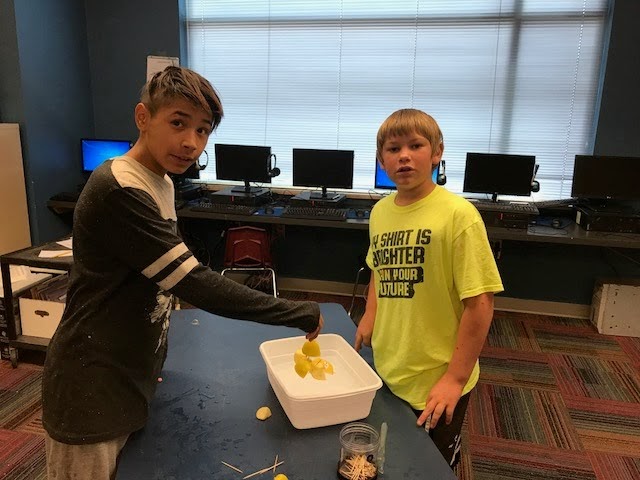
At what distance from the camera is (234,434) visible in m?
1.14

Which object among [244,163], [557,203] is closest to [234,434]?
[244,163]

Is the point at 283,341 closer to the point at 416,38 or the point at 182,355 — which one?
the point at 182,355

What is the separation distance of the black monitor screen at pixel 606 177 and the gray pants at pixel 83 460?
3.37 meters

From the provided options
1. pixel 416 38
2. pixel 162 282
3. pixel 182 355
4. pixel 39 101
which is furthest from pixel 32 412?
pixel 416 38

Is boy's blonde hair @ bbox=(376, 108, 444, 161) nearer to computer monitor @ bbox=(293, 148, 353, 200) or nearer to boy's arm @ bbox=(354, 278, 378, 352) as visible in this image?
boy's arm @ bbox=(354, 278, 378, 352)

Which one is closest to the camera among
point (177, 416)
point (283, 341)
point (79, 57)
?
point (177, 416)

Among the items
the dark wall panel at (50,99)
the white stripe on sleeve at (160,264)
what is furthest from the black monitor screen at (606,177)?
the dark wall panel at (50,99)

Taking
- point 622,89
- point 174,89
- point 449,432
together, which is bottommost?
point 449,432

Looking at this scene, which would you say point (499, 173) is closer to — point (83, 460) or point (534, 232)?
point (534, 232)

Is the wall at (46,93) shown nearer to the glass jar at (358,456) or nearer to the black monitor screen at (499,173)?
the black monitor screen at (499,173)

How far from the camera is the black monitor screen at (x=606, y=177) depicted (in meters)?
3.40

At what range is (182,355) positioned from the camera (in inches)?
59.6

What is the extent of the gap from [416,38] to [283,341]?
3253 millimetres

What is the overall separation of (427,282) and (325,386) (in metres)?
0.37
